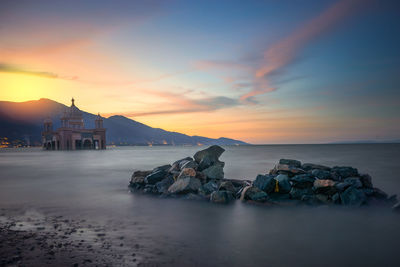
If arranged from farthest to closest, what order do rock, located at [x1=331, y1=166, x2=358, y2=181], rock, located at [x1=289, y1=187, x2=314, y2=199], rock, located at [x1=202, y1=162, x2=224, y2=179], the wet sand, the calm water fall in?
rock, located at [x1=202, y1=162, x2=224, y2=179] → rock, located at [x1=331, y1=166, x2=358, y2=181] → rock, located at [x1=289, y1=187, x2=314, y2=199] → the calm water → the wet sand

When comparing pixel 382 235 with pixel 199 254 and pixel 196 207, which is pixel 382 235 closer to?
pixel 199 254

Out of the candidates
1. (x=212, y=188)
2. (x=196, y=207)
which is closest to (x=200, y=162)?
(x=212, y=188)

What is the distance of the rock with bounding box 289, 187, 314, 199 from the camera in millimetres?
13117

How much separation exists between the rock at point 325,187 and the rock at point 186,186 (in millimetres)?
6077

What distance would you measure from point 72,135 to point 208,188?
5644 inches

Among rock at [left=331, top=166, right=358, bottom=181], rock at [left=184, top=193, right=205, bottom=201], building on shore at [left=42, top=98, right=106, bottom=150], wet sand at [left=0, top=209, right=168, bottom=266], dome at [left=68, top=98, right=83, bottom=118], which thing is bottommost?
rock at [left=184, top=193, right=205, bottom=201]

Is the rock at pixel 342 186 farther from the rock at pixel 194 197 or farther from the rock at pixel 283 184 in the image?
the rock at pixel 194 197

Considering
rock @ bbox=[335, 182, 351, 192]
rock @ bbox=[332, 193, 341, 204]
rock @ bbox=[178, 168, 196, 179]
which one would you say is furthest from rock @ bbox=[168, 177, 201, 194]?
rock @ bbox=[335, 182, 351, 192]

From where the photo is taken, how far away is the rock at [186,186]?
1477 cm

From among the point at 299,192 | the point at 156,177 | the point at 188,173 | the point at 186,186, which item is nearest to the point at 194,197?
the point at 186,186

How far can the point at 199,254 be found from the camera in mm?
6828

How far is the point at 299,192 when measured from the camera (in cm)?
1323

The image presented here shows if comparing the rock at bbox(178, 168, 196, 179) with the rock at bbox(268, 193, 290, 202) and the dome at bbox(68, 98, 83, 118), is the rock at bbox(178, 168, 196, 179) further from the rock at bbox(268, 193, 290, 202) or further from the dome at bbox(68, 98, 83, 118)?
the dome at bbox(68, 98, 83, 118)

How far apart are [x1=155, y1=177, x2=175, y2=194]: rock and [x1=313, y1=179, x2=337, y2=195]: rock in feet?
26.3
